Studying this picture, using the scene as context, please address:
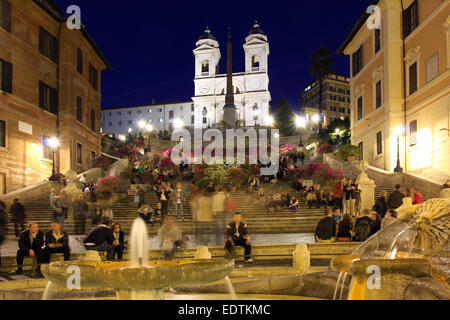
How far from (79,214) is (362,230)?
10.3 metres

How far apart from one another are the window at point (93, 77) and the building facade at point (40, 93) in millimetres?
806

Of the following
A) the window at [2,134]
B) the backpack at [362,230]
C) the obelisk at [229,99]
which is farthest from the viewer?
the obelisk at [229,99]

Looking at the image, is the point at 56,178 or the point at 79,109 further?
the point at 79,109

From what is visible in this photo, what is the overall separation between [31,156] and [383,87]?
2160 centimetres

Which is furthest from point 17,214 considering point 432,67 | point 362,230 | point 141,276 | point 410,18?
point 410,18

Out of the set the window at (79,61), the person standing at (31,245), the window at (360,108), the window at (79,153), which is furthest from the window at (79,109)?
the person standing at (31,245)

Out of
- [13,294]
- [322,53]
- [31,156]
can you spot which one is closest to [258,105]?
[322,53]

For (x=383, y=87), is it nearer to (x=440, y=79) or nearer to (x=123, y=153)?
(x=440, y=79)

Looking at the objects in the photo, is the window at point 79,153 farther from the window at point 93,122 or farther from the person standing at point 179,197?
the person standing at point 179,197

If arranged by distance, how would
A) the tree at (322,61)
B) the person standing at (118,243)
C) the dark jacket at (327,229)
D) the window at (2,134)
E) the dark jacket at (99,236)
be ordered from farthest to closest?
the tree at (322,61) < the window at (2,134) < the dark jacket at (327,229) < the person standing at (118,243) < the dark jacket at (99,236)

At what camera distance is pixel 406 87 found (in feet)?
83.5

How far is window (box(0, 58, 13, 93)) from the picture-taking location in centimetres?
2309

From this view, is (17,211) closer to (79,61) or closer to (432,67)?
(79,61)

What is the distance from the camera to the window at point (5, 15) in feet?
75.8
